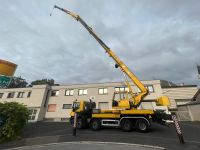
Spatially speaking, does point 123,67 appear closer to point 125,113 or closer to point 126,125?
point 125,113

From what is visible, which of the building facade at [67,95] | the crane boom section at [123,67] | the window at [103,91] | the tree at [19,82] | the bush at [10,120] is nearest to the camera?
the bush at [10,120]

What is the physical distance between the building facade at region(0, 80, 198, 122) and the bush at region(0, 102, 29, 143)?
17635 millimetres

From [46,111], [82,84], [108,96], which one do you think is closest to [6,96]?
[46,111]

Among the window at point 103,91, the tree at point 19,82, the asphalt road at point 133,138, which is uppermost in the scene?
the tree at point 19,82

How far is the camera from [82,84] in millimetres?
34344

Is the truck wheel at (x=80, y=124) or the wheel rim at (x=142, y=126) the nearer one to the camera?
the wheel rim at (x=142, y=126)

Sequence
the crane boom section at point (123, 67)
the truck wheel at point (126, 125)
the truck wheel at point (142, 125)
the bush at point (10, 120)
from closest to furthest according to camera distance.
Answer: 1. the bush at point (10, 120)
2. the truck wheel at point (142, 125)
3. the truck wheel at point (126, 125)
4. the crane boom section at point (123, 67)

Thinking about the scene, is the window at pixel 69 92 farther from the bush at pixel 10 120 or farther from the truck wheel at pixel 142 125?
the truck wheel at pixel 142 125

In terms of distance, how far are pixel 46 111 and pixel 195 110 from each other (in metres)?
29.1

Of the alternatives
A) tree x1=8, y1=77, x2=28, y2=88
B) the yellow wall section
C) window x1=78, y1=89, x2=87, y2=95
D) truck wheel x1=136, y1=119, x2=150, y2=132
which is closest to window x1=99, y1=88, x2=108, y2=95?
window x1=78, y1=89, x2=87, y2=95

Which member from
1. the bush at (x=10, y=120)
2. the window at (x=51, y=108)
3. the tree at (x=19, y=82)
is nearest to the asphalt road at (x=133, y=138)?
the bush at (x=10, y=120)

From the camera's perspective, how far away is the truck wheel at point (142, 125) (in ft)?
45.9

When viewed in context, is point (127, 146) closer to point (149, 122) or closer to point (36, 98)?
point (149, 122)

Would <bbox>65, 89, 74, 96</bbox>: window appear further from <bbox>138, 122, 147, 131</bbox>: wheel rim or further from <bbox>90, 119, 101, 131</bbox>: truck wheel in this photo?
<bbox>138, 122, 147, 131</bbox>: wheel rim
